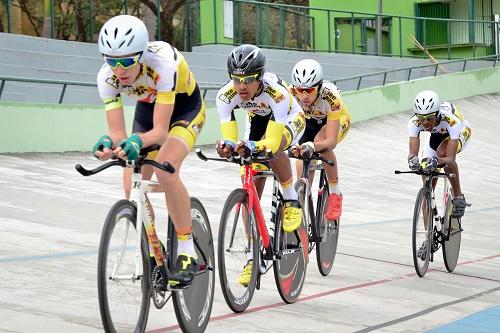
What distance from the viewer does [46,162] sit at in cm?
1697

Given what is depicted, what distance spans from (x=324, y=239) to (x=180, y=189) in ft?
11.9

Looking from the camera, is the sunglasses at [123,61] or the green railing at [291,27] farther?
the green railing at [291,27]

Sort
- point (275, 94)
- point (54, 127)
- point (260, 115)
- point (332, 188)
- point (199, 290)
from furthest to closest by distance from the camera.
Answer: point (54, 127) < point (332, 188) < point (260, 115) < point (275, 94) < point (199, 290)

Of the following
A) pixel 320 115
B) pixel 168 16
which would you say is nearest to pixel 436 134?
pixel 320 115

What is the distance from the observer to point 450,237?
33.8ft

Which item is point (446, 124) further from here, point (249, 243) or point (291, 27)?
point (291, 27)

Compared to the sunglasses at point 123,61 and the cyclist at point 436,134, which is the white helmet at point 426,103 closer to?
the cyclist at point 436,134

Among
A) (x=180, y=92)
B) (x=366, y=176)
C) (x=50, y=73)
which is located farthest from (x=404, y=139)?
(x=180, y=92)

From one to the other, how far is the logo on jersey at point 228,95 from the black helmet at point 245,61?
11.9 inches

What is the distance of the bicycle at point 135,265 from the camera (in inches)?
200

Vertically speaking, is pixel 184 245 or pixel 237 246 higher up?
pixel 184 245

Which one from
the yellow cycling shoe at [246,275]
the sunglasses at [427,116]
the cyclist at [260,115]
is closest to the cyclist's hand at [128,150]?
the cyclist at [260,115]

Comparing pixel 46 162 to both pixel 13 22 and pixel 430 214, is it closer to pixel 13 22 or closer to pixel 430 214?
pixel 13 22

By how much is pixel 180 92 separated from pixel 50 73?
17.1 meters
